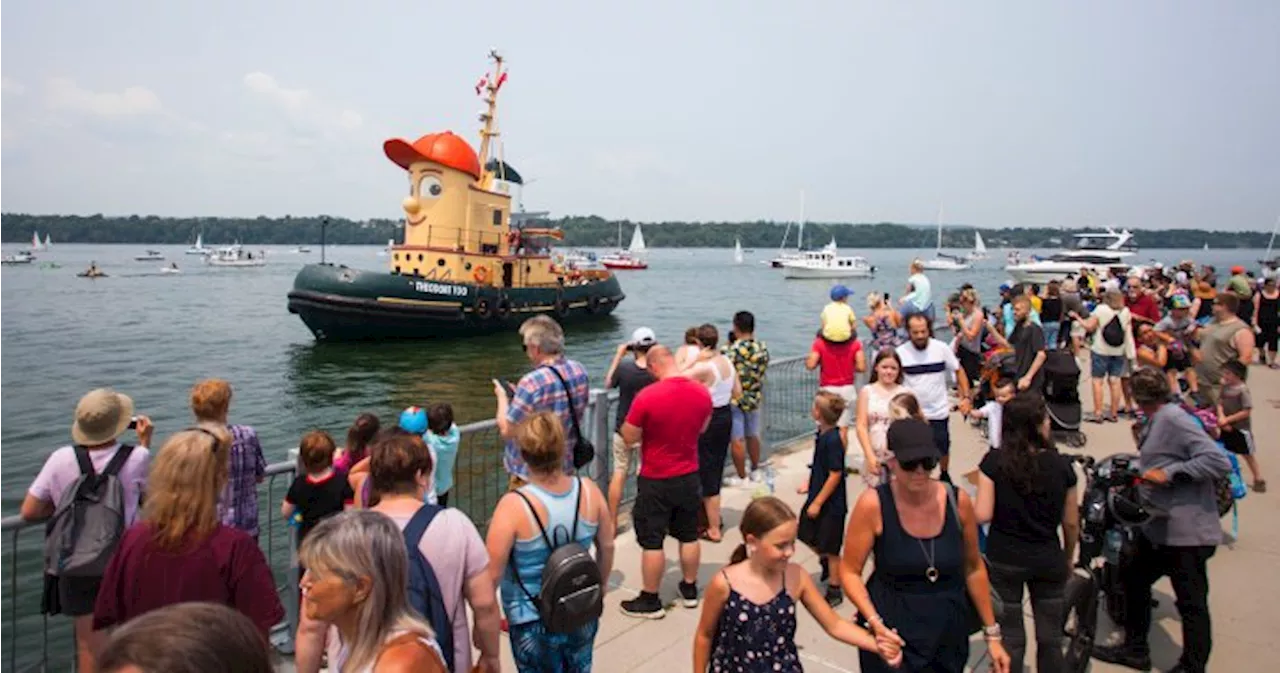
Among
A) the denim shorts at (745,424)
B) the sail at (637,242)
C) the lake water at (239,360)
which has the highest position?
the sail at (637,242)

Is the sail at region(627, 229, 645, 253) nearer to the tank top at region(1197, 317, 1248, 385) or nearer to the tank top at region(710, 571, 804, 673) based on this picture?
the tank top at region(1197, 317, 1248, 385)

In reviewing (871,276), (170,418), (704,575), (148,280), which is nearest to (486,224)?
(170,418)

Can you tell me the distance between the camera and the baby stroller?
7.71 m

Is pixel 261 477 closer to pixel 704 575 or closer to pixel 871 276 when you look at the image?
pixel 704 575

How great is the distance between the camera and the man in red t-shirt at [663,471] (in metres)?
4.61

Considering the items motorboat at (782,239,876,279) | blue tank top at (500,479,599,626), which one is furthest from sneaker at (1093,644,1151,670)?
motorboat at (782,239,876,279)

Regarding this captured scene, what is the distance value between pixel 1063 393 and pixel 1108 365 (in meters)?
2.50

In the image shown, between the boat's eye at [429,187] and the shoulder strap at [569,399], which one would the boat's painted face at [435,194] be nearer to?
the boat's eye at [429,187]

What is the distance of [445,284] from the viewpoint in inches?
1055

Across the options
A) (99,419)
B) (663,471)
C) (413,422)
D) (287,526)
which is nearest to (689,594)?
(663,471)

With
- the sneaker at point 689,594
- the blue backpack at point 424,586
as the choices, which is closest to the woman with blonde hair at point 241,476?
the blue backpack at point 424,586

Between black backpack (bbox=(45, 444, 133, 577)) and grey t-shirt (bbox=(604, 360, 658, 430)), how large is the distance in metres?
3.28

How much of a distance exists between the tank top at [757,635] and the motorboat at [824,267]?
80.2 m

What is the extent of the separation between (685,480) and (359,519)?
281 centimetres
